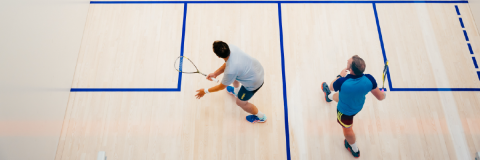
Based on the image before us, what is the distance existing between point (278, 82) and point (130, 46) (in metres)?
1.93

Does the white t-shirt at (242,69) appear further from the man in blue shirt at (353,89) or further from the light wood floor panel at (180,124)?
the light wood floor panel at (180,124)

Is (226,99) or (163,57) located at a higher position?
(163,57)

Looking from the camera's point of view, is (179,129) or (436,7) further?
(436,7)

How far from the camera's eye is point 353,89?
2.07 meters

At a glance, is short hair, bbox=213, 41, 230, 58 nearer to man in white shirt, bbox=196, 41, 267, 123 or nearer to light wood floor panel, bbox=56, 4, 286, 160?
man in white shirt, bbox=196, 41, 267, 123

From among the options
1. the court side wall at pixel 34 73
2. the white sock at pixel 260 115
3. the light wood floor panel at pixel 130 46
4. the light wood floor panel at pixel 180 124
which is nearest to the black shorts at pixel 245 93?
the white sock at pixel 260 115

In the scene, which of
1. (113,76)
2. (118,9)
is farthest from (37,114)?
(118,9)

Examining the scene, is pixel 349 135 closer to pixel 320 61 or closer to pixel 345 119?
pixel 345 119

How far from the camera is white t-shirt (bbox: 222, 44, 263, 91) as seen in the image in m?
2.10

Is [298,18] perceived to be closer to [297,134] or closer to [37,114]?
[297,134]

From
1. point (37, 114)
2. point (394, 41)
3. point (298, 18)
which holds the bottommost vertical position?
point (37, 114)

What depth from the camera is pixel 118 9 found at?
12.3 feet

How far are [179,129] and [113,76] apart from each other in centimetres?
109

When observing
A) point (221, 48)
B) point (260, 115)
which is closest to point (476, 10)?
point (260, 115)
